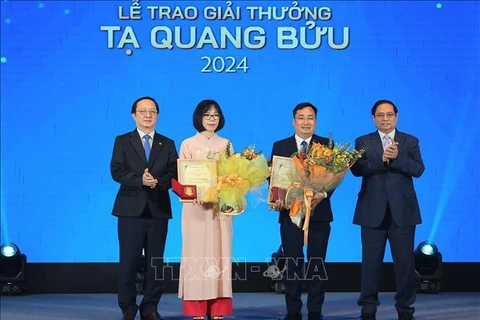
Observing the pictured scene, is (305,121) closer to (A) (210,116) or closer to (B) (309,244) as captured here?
(A) (210,116)

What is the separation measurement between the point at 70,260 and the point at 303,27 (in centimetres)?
269

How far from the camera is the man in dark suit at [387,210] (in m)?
5.75

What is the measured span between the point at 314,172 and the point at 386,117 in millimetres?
701

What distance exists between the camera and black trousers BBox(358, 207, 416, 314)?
578 centimetres

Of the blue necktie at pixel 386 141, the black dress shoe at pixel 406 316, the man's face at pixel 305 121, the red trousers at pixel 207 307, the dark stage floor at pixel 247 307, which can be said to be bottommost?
the dark stage floor at pixel 247 307

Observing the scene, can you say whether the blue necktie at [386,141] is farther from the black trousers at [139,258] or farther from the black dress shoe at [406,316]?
the black trousers at [139,258]

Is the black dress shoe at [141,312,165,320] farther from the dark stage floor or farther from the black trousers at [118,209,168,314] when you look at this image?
the dark stage floor

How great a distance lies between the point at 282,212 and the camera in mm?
5816

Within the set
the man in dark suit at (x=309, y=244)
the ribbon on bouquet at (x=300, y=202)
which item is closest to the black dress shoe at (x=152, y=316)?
the man in dark suit at (x=309, y=244)

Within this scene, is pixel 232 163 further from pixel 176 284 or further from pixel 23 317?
pixel 176 284

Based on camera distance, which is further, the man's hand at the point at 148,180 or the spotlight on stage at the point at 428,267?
the spotlight on stage at the point at 428,267

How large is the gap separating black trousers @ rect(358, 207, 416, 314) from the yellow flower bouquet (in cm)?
87

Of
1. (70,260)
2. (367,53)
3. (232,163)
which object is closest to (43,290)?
(70,260)

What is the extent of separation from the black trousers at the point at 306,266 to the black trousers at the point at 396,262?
11.0 inches
